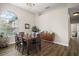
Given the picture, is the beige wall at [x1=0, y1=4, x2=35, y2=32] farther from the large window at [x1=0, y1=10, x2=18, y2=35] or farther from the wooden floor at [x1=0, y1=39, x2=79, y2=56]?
the wooden floor at [x1=0, y1=39, x2=79, y2=56]

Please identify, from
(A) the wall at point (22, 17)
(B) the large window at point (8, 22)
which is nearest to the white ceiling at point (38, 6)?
(A) the wall at point (22, 17)

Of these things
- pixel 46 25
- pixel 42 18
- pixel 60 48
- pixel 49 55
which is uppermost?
pixel 42 18

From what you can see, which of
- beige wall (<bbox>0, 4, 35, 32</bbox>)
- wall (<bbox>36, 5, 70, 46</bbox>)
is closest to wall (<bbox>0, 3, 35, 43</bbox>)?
beige wall (<bbox>0, 4, 35, 32</bbox>)

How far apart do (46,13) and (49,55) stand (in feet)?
2.55

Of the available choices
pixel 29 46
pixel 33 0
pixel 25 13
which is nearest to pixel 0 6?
pixel 25 13

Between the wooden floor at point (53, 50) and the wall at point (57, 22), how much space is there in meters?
0.09

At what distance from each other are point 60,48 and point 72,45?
22 centimetres

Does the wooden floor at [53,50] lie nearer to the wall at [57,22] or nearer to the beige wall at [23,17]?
the wall at [57,22]

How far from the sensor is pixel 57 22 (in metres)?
1.97

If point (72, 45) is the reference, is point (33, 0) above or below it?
above

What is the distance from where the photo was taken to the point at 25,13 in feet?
6.55

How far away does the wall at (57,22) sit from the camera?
194cm

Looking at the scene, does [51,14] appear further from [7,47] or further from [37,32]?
[7,47]

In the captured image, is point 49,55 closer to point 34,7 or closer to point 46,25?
point 46,25
